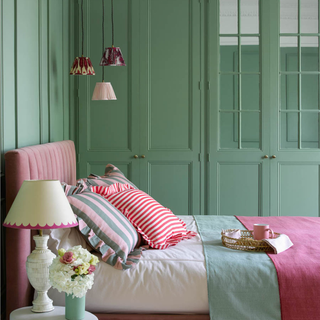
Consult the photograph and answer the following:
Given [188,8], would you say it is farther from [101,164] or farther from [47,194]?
[47,194]

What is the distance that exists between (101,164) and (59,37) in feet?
4.30

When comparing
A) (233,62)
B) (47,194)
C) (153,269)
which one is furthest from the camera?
(233,62)

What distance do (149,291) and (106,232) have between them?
36 centimetres

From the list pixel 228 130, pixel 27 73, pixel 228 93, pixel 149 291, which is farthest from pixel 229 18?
pixel 149 291

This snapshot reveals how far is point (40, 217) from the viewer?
1.63 m

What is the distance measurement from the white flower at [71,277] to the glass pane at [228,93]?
4082 mm

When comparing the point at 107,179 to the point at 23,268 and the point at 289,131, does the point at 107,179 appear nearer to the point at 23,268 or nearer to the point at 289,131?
the point at 23,268

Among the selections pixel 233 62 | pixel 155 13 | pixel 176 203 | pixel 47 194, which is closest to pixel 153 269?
Answer: pixel 47 194

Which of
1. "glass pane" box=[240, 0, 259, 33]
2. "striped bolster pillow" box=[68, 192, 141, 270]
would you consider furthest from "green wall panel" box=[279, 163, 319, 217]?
"striped bolster pillow" box=[68, 192, 141, 270]

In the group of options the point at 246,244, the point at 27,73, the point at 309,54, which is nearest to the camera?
the point at 246,244

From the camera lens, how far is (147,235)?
222 cm

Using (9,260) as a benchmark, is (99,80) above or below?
above

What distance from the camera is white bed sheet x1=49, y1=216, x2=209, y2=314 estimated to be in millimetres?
1846

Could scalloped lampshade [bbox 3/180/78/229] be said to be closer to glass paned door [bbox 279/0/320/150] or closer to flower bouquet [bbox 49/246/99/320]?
flower bouquet [bbox 49/246/99/320]
